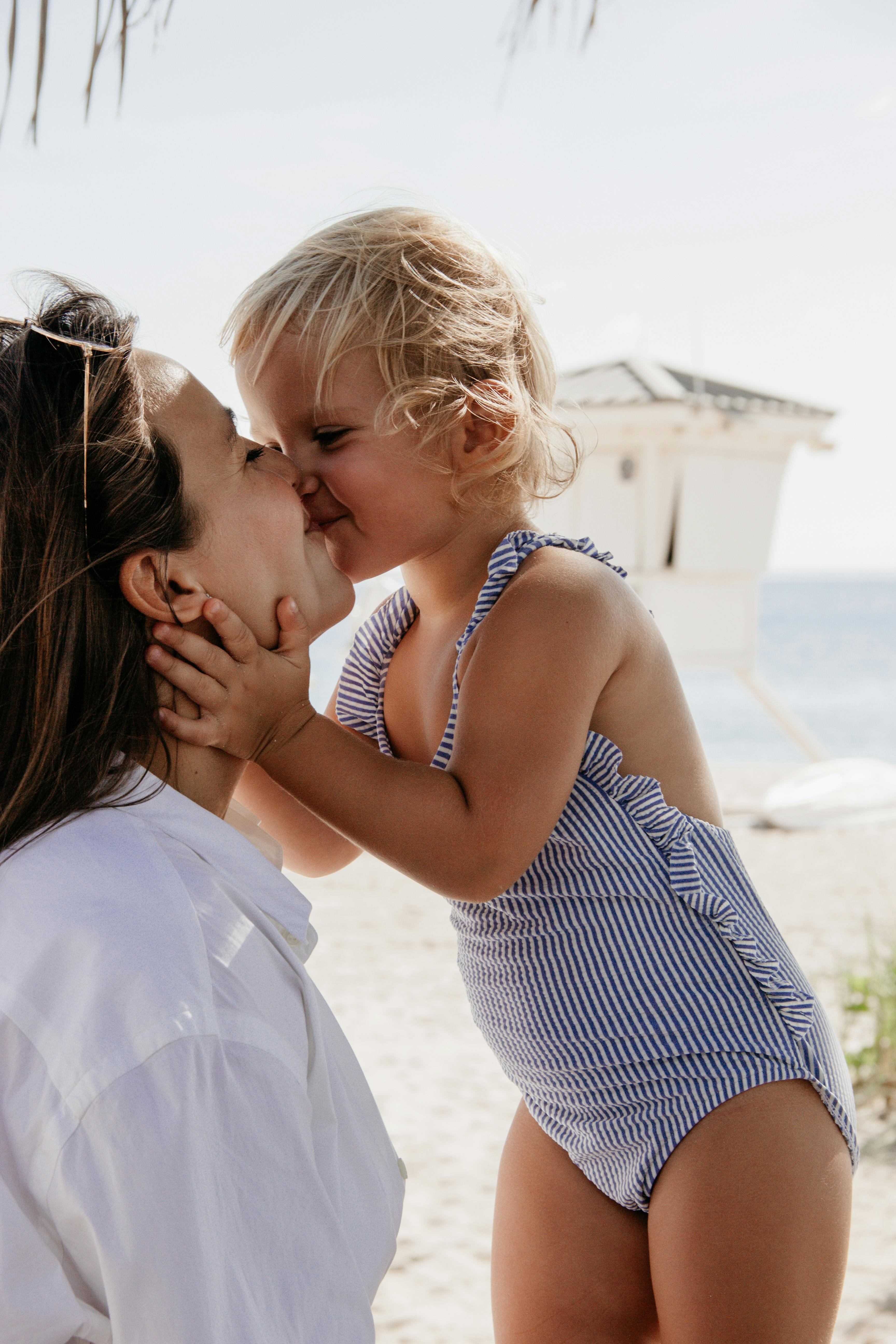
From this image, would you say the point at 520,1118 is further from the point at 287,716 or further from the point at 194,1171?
the point at 194,1171

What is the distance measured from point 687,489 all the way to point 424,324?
7.93 m

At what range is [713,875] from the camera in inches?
64.9

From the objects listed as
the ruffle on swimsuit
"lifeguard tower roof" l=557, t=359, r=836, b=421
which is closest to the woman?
the ruffle on swimsuit

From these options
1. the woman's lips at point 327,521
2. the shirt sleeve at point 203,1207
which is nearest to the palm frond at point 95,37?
the woman's lips at point 327,521

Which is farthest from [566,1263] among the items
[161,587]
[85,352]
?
[85,352]

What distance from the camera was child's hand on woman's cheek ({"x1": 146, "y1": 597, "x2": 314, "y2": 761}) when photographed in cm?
126

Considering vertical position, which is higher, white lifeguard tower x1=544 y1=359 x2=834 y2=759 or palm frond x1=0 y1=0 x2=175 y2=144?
palm frond x1=0 y1=0 x2=175 y2=144

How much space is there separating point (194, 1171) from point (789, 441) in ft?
31.8

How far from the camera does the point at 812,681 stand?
40.0m

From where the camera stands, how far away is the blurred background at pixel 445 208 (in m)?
1.91

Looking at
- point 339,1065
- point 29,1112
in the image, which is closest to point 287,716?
point 339,1065

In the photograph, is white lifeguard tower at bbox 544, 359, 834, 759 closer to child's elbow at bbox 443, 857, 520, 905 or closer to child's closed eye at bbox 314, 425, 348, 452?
child's closed eye at bbox 314, 425, 348, 452

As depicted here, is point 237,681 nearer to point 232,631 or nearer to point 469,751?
point 232,631

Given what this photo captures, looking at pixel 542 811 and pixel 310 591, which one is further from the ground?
pixel 310 591
